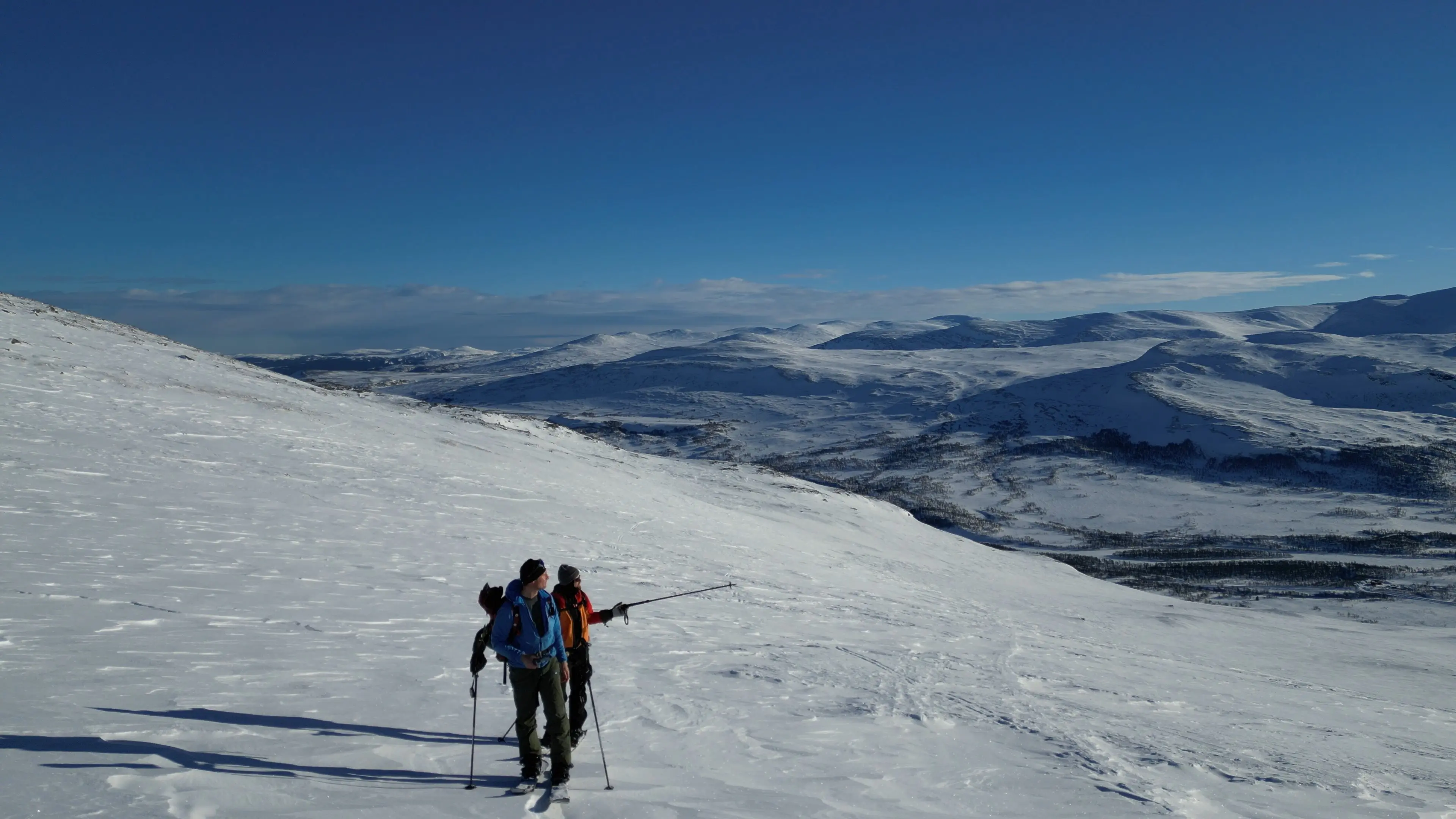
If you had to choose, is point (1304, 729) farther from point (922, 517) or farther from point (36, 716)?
point (922, 517)

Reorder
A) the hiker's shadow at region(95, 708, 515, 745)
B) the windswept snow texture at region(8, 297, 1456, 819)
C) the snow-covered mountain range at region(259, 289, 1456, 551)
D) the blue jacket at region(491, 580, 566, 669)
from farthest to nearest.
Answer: the snow-covered mountain range at region(259, 289, 1456, 551), the hiker's shadow at region(95, 708, 515, 745), the windswept snow texture at region(8, 297, 1456, 819), the blue jacket at region(491, 580, 566, 669)

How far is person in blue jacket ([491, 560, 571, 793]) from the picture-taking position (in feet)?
20.0

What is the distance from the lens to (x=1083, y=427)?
105062 mm

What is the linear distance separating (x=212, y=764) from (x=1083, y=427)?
113 metres

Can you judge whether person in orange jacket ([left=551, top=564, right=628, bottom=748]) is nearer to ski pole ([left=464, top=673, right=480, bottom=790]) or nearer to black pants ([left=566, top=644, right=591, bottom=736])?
black pants ([left=566, top=644, right=591, bottom=736])

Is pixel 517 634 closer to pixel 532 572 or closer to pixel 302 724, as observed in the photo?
pixel 532 572

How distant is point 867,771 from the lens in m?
7.13

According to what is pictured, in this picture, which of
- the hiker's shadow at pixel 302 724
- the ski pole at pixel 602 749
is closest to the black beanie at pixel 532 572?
the ski pole at pixel 602 749

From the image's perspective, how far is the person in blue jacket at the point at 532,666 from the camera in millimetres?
6094

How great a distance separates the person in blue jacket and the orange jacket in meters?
0.61

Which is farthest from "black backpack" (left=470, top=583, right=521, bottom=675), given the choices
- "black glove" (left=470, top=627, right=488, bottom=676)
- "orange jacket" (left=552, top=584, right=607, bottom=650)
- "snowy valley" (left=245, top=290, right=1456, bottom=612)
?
"snowy valley" (left=245, top=290, right=1456, bottom=612)

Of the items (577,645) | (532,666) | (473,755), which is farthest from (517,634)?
(577,645)

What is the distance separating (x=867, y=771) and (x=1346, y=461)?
97490mm

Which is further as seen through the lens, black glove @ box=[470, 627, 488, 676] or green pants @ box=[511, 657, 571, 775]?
black glove @ box=[470, 627, 488, 676]
